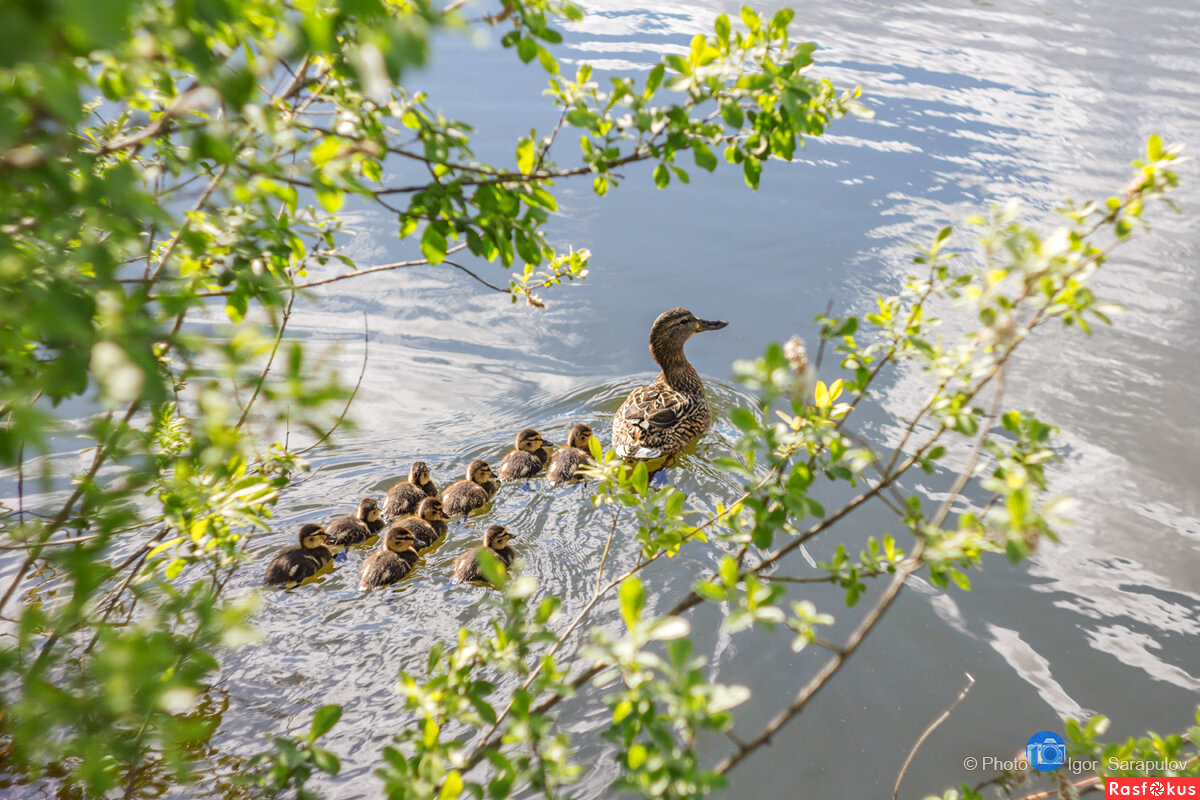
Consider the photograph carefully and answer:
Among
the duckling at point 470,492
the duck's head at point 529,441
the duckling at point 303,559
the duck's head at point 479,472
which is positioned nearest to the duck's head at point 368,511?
the duckling at point 303,559

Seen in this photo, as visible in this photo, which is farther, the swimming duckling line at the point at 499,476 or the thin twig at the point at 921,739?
the swimming duckling line at the point at 499,476

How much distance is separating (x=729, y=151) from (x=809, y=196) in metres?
6.11

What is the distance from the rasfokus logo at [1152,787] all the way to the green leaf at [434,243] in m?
2.23

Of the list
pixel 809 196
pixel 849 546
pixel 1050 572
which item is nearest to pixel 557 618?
pixel 849 546

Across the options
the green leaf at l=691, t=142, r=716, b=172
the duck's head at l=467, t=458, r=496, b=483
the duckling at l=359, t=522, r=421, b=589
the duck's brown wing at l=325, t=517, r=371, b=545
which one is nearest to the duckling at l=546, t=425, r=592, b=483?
the duck's head at l=467, t=458, r=496, b=483

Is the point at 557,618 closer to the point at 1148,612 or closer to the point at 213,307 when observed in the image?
the point at 1148,612

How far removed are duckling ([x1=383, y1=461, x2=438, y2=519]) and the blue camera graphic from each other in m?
3.27

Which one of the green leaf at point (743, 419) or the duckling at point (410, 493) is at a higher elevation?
the green leaf at point (743, 419)

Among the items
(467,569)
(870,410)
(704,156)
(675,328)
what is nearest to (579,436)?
(675,328)

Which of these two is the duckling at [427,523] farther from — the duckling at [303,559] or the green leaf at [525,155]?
the green leaf at [525,155]

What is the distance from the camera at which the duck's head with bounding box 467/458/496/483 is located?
473cm

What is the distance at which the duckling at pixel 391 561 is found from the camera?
3902 millimetres

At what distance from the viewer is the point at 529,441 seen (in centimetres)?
496

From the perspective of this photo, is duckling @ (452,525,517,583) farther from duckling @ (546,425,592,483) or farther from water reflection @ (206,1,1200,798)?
duckling @ (546,425,592,483)
